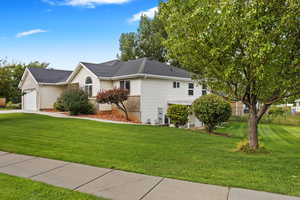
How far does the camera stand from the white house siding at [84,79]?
680 inches

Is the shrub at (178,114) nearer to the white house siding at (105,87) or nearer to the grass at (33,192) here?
the white house siding at (105,87)

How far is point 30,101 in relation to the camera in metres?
23.2

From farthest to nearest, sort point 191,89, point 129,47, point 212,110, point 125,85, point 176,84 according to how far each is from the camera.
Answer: point 129,47 → point 191,89 → point 176,84 → point 125,85 → point 212,110

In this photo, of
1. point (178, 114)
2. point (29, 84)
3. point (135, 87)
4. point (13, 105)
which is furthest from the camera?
point (13, 105)

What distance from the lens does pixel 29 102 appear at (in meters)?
23.4

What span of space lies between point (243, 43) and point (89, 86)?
15.3 metres

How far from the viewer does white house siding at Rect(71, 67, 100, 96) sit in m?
17.3

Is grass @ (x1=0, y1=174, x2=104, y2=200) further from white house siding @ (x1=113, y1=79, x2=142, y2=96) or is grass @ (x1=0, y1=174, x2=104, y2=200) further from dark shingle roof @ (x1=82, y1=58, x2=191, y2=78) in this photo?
dark shingle roof @ (x1=82, y1=58, x2=191, y2=78)

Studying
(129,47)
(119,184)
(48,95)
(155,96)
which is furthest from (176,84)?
(129,47)

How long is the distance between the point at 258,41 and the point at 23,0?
1634cm

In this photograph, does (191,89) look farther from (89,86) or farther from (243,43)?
(243,43)

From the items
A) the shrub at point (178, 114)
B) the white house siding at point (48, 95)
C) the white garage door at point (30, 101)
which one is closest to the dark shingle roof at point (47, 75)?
the white house siding at point (48, 95)

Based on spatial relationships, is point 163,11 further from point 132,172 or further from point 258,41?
point 132,172

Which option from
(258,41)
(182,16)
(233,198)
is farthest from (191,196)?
(182,16)
